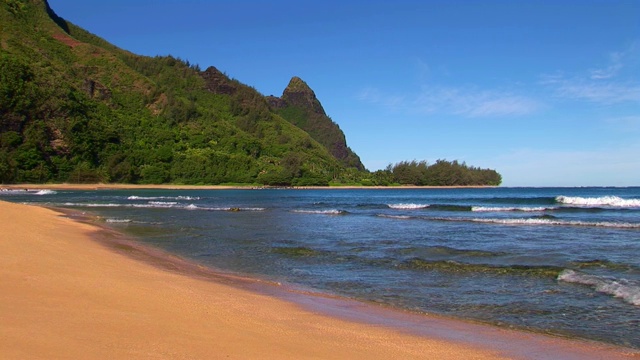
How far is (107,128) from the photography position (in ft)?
417

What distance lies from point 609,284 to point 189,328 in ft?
28.9

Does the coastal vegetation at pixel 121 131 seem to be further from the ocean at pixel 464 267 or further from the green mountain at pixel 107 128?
the ocean at pixel 464 267

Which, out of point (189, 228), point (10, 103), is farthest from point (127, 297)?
point (10, 103)

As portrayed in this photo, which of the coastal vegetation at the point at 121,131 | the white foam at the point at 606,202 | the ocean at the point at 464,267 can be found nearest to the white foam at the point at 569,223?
the ocean at the point at 464,267

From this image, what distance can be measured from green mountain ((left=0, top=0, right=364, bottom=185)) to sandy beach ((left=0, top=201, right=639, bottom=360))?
104m

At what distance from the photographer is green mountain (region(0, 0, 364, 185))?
106812 millimetres

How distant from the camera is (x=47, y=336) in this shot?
4684mm

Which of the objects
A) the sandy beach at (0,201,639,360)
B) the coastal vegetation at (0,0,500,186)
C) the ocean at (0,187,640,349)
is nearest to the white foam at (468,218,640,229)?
the ocean at (0,187,640,349)

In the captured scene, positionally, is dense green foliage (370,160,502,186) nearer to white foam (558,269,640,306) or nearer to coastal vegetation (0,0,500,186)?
coastal vegetation (0,0,500,186)

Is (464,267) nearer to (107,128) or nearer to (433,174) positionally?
(107,128)

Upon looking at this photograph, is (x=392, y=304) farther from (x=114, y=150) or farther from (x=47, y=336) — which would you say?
(x=114, y=150)

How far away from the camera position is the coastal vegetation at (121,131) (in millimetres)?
107312

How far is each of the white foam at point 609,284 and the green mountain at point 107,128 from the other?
108m

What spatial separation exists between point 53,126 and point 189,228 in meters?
109
